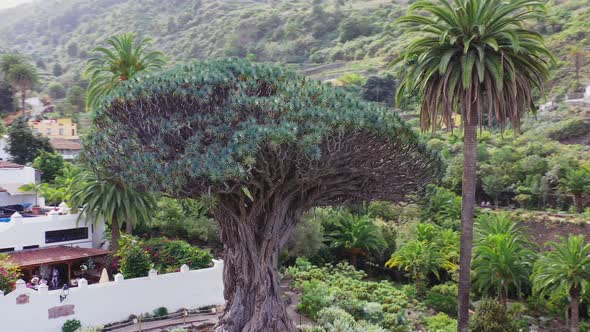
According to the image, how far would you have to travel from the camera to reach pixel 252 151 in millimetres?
13430

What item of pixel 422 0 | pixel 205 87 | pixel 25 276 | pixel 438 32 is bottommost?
pixel 25 276

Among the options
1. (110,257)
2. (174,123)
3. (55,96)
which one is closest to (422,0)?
(174,123)

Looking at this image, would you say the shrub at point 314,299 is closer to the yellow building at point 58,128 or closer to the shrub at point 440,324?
the shrub at point 440,324

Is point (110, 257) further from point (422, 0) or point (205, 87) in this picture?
point (422, 0)

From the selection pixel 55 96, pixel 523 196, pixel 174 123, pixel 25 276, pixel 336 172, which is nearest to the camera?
pixel 174 123

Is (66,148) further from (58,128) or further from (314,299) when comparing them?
(314,299)

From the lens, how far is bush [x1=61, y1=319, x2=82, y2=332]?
19.6 meters

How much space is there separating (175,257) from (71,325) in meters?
6.24

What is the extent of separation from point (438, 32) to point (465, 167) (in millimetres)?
4660

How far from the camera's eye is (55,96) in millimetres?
99875

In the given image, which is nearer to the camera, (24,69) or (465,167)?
(465,167)

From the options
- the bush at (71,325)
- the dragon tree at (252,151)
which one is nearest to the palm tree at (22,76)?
the bush at (71,325)

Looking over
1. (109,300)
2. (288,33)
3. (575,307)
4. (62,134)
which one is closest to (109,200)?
(109,300)

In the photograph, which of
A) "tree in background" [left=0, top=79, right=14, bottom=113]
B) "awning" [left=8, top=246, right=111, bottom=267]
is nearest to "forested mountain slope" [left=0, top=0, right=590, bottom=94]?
"tree in background" [left=0, top=79, right=14, bottom=113]
